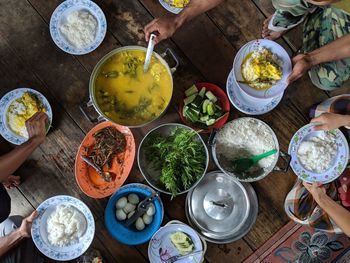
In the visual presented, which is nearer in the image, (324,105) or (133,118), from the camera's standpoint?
(133,118)

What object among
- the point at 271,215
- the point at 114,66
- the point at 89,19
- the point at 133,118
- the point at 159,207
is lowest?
the point at 271,215

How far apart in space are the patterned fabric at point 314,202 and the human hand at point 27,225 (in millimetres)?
1492

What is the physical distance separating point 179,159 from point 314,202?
2.80 ft

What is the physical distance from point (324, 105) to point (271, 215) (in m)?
0.74

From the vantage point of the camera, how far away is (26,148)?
2.38m

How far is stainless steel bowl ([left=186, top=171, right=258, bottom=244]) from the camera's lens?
8.65 ft

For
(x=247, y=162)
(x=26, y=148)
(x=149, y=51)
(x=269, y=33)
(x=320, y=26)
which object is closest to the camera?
(x=149, y=51)

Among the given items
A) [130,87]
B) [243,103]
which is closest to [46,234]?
[130,87]

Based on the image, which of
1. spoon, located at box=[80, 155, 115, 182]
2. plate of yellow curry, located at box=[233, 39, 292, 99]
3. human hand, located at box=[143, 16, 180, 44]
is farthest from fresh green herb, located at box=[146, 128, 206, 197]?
human hand, located at box=[143, 16, 180, 44]

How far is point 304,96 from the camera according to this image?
2.76 m

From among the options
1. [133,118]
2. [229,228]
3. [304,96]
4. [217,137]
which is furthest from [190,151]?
[304,96]

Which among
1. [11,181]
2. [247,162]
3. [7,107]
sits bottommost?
[247,162]

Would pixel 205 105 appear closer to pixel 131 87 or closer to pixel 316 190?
pixel 131 87

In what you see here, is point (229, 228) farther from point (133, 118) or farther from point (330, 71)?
point (330, 71)
